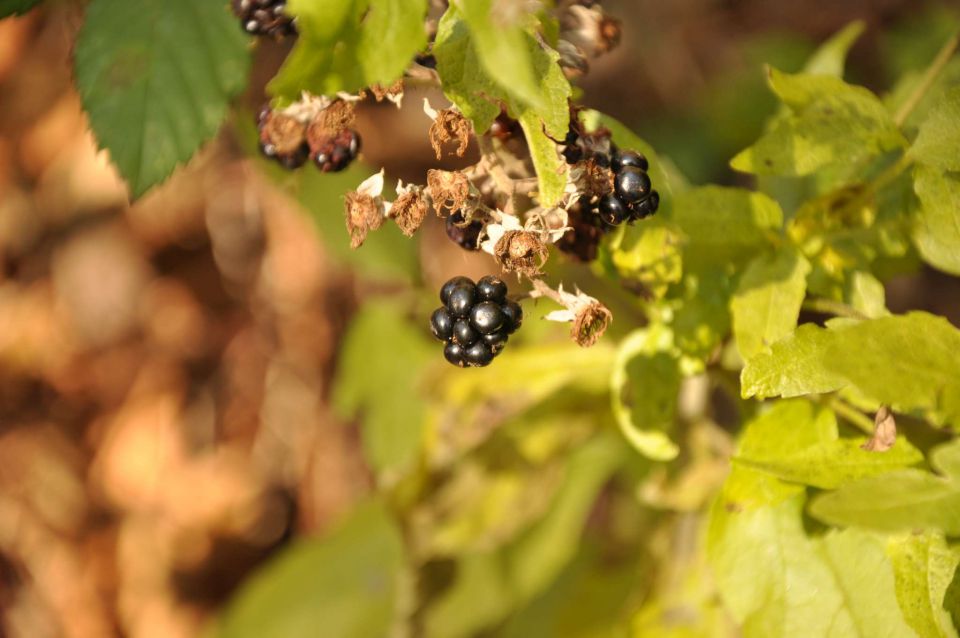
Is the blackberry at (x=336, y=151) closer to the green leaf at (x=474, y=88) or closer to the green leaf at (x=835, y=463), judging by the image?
the green leaf at (x=474, y=88)

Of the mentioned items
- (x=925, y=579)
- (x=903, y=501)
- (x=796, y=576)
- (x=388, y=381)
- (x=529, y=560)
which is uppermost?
(x=903, y=501)

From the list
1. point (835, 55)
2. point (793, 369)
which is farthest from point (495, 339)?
point (835, 55)

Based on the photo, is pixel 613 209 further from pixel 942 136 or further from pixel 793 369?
pixel 942 136

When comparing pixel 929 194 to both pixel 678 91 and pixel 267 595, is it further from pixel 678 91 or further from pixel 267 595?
pixel 678 91

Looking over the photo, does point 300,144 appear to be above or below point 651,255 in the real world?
above

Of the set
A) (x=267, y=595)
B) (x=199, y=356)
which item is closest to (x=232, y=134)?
(x=199, y=356)

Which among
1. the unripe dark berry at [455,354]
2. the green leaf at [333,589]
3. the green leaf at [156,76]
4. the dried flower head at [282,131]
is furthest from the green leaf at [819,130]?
the green leaf at [333,589]
